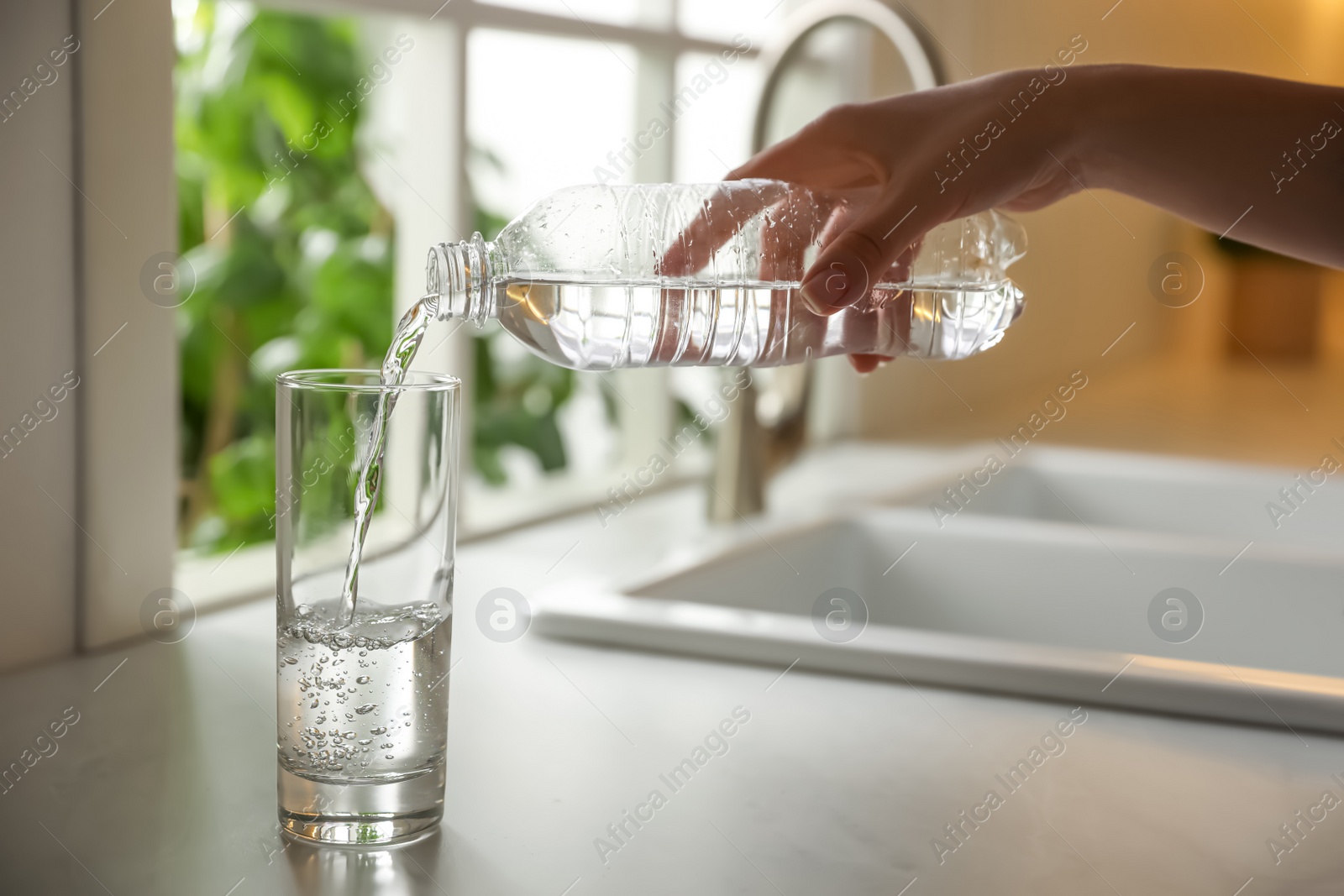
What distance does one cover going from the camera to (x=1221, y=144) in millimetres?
851

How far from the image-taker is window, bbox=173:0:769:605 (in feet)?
6.07

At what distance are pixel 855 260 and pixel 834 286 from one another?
0.02 meters

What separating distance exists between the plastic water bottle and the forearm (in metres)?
0.13

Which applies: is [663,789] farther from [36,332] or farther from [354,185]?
[354,185]

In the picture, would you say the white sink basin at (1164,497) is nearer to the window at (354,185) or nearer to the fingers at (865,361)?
the window at (354,185)

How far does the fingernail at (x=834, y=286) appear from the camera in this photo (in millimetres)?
703

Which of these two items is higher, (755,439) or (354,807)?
(755,439)

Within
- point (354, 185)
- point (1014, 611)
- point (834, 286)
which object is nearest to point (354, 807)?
point (834, 286)

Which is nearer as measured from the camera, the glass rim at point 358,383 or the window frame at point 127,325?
the glass rim at point 358,383

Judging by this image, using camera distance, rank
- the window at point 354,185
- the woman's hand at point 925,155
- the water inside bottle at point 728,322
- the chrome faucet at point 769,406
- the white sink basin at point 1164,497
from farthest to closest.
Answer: the window at point 354,185 → the white sink basin at point 1164,497 → the chrome faucet at point 769,406 → the water inside bottle at point 728,322 → the woman's hand at point 925,155

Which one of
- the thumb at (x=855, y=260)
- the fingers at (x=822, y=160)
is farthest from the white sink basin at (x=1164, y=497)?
the thumb at (x=855, y=260)

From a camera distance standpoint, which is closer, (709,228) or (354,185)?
(709,228)

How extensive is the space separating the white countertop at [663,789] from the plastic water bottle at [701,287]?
23 centimetres

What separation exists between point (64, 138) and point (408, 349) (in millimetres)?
373
